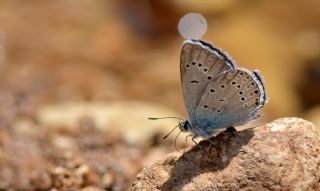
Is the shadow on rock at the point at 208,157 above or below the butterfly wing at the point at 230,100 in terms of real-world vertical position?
below

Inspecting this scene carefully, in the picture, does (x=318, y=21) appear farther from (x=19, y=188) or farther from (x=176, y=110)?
(x=19, y=188)

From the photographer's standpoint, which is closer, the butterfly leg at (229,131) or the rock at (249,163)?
the rock at (249,163)

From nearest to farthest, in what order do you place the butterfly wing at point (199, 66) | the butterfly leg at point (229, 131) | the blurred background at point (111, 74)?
the butterfly wing at point (199, 66) < the butterfly leg at point (229, 131) < the blurred background at point (111, 74)

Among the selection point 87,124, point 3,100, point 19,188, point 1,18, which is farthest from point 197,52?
point 1,18

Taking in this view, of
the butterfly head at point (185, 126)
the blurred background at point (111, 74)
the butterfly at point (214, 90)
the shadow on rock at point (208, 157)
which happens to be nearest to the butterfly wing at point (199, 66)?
the butterfly at point (214, 90)

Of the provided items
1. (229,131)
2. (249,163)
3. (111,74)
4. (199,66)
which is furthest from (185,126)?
(111,74)

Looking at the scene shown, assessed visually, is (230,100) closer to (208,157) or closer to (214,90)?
(214,90)

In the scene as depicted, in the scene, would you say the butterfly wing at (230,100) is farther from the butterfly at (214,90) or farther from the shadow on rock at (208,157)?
the shadow on rock at (208,157)
